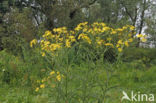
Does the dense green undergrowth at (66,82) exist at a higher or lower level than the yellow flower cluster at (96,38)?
lower

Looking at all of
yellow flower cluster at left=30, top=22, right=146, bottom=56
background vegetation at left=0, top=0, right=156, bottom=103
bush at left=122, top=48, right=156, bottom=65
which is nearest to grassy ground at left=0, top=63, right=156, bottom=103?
background vegetation at left=0, top=0, right=156, bottom=103

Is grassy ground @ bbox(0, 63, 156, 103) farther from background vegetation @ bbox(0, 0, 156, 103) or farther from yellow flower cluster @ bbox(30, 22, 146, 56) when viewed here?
yellow flower cluster @ bbox(30, 22, 146, 56)

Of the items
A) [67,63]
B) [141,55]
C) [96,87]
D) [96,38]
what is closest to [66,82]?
[67,63]

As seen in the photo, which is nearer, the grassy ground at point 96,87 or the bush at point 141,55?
the grassy ground at point 96,87

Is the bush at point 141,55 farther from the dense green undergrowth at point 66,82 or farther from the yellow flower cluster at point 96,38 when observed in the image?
the yellow flower cluster at point 96,38

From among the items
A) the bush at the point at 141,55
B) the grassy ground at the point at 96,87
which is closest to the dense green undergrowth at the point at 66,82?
the grassy ground at the point at 96,87

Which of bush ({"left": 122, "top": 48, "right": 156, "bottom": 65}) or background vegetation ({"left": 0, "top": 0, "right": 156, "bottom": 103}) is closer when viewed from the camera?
background vegetation ({"left": 0, "top": 0, "right": 156, "bottom": 103})

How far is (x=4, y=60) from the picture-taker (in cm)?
462

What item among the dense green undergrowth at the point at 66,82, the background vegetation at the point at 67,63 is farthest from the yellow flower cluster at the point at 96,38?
the dense green undergrowth at the point at 66,82

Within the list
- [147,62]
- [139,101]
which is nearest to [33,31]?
[147,62]

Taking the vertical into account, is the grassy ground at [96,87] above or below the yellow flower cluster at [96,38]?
below

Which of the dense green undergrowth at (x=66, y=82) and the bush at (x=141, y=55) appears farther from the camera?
the bush at (x=141, y=55)

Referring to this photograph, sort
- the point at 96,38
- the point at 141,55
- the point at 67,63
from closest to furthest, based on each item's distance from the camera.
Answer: the point at 67,63, the point at 96,38, the point at 141,55

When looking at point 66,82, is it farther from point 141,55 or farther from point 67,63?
point 141,55
